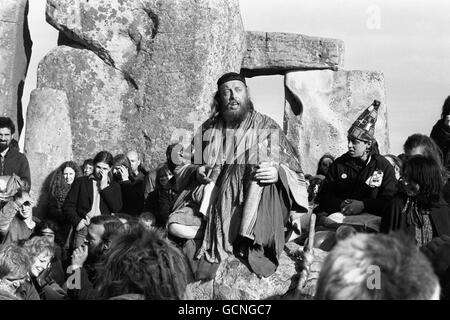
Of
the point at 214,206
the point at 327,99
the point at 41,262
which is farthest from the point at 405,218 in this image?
the point at 327,99

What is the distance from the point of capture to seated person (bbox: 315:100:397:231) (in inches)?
331

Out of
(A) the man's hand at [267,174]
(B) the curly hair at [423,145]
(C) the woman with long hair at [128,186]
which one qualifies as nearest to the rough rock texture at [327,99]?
(C) the woman with long hair at [128,186]

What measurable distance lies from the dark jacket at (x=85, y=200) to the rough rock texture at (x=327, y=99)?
176 inches

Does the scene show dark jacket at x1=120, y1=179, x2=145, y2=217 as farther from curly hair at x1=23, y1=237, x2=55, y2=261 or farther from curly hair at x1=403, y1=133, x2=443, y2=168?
curly hair at x1=403, y1=133, x2=443, y2=168

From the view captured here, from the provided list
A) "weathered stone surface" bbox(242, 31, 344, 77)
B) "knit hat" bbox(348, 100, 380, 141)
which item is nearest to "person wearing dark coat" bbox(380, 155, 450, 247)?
"knit hat" bbox(348, 100, 380, 141)

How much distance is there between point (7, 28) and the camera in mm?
12273

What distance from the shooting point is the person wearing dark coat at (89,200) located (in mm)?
9570

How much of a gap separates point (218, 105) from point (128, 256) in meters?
4.00

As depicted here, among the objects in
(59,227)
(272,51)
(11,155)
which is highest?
(272,51)

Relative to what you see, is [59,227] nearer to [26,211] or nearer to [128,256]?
[26,211]

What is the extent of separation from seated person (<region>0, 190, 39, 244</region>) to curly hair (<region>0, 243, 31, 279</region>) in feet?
6.68

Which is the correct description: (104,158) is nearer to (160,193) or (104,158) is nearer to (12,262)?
(160,193)

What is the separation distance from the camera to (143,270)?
430 cm
